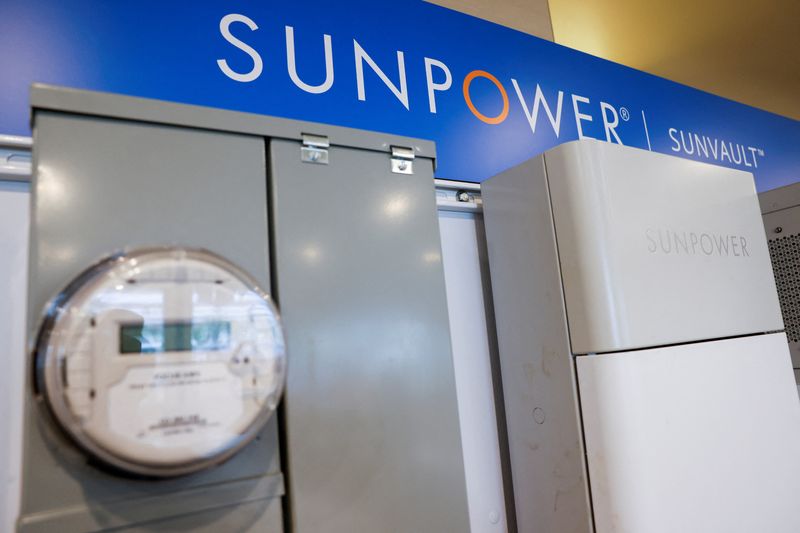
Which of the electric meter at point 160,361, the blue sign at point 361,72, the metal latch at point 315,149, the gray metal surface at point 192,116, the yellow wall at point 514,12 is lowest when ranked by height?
the electric meter at point 160,361

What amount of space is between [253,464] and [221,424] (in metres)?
0.09

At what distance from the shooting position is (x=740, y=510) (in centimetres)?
84

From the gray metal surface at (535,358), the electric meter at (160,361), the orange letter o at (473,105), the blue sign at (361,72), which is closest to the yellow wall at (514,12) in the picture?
the blue sign at (361,72)

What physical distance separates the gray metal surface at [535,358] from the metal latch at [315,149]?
430 millimetres

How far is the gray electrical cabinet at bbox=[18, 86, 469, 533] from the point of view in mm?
474

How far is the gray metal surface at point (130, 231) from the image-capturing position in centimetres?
45

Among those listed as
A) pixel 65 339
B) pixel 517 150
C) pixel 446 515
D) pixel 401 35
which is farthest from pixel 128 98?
pixel 517 150

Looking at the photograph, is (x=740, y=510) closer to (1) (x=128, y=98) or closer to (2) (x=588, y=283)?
(2) (x=588, y=283)

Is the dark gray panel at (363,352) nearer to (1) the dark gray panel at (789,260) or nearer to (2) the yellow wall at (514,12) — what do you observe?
(2) the yellow wall at (514,12)

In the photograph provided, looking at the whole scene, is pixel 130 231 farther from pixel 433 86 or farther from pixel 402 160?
pixel 433 86

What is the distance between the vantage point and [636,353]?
798 mm

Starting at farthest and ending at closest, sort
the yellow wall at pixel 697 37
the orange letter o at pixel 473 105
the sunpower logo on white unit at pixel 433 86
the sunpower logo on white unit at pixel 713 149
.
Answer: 1. the yellow wall at pixel 697 37
2. the sunpower logo on white unit at pixel 713 149
3. the orange letter o at pixel 473 105
4. the sunpower logo on white unit at pixel 433 86

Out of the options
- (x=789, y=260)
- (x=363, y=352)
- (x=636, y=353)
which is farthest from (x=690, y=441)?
(x=789, y=260)

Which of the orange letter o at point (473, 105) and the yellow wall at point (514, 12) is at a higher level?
the yellow wall at point (514, 12)
